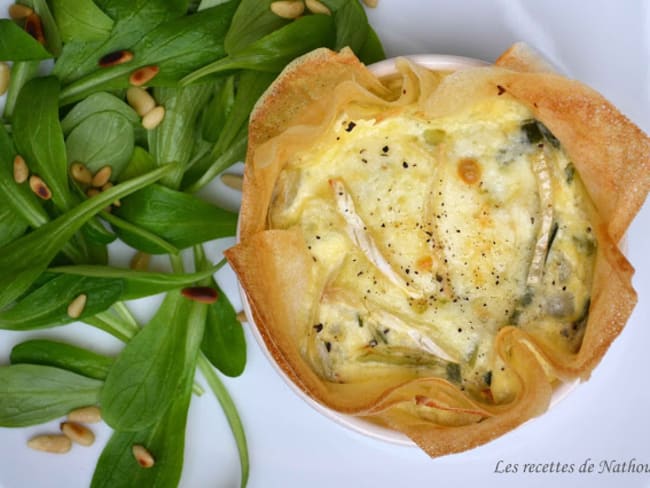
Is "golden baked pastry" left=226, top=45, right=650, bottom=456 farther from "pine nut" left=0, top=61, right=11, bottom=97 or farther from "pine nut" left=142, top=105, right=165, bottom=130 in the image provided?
"pine nut" left=0, top=61, right=11, bottom=97

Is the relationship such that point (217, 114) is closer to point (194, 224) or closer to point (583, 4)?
point (194, 224)

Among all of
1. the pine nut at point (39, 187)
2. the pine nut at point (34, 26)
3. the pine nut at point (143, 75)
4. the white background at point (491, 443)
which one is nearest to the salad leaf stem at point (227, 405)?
the white background at point (491, 443)

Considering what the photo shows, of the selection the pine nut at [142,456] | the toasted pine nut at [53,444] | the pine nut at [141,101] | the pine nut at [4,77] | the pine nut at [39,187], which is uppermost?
the pine nut at [141,101]

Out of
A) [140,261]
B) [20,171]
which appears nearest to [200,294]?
[140,261]

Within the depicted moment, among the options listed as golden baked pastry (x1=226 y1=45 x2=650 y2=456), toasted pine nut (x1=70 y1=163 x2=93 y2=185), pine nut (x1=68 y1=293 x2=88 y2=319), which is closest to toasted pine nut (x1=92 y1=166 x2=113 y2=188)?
toasted pine nut (x1=70 y1=163 x2=93 y2=185)

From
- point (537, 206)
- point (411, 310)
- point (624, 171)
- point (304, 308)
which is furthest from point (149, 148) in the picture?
point (624, 171)

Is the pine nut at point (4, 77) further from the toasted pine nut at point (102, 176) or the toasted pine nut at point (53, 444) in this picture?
the toasted pine nut at point (53, 444)
